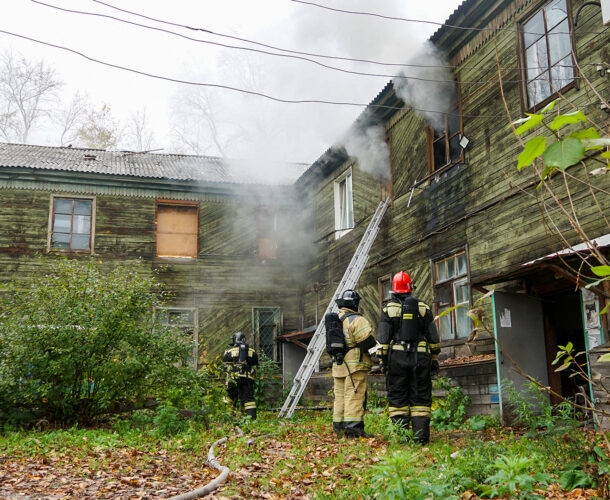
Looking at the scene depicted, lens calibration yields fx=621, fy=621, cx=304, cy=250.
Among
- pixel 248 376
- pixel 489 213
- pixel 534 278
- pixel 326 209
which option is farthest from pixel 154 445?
pixel 326 209

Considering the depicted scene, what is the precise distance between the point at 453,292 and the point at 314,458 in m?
5.95

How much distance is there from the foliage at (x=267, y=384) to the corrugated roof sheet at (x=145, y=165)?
590 centimetres

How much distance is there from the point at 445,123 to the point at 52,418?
8772mm

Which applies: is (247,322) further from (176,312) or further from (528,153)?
(528,153)

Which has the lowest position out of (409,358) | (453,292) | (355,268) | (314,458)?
(314,458)

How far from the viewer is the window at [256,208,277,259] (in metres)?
20.2

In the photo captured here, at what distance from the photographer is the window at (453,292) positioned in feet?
36.4

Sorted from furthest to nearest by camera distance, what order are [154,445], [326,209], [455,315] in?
[326,209]
[455,315]
[154,445]

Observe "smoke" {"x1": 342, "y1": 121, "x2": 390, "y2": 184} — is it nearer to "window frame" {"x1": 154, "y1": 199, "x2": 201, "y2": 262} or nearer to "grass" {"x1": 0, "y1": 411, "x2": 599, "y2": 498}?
"window frame" {"x1": 154, "y1": 199, "x2": 201, "y2": 262}

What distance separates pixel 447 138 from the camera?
39.3ft

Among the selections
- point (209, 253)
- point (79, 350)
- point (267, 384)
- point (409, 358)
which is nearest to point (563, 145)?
point (409, 358)

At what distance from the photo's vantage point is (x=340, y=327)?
778 cm

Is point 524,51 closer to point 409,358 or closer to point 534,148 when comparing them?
point 409,358

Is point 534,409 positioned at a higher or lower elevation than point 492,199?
lower
